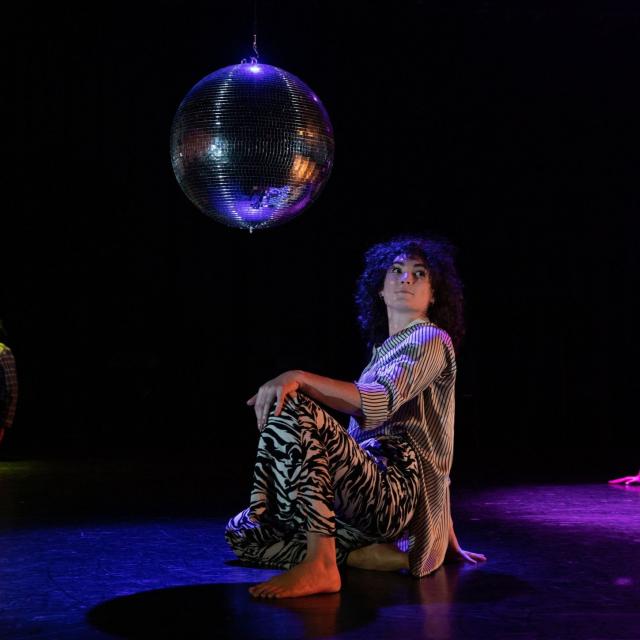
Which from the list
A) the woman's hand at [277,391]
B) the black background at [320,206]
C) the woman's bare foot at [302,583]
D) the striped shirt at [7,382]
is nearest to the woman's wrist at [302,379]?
the woman's hand at [277,391]

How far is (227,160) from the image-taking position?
316 cm

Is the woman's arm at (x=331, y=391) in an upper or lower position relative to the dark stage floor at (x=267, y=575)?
upper

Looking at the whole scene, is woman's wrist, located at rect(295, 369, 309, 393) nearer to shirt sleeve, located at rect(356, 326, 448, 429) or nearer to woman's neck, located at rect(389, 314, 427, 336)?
shirt sleeve, located at rect(356, 326, 448, 429)

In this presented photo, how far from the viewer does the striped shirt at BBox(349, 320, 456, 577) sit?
283 cm

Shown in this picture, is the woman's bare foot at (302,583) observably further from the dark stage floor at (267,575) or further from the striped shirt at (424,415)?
the striped shirt at (424,415)

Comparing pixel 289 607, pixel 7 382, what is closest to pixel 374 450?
pixel 289 607

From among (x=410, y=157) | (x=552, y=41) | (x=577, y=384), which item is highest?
(x=552, y=41)

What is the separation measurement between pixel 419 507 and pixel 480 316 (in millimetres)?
4352

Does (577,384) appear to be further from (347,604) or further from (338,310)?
(347,604)

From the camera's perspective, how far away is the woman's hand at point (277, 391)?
2582mm

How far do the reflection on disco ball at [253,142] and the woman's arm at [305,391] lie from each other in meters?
0.76

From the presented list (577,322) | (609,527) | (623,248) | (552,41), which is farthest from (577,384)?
(609,527)

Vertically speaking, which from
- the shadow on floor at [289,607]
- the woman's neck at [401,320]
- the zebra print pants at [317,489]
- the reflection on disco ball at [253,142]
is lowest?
the shadow on floor at [289,607]

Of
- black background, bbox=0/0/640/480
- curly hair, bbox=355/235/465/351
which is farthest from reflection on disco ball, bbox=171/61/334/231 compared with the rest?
black background, bbox=0/0/640/480
